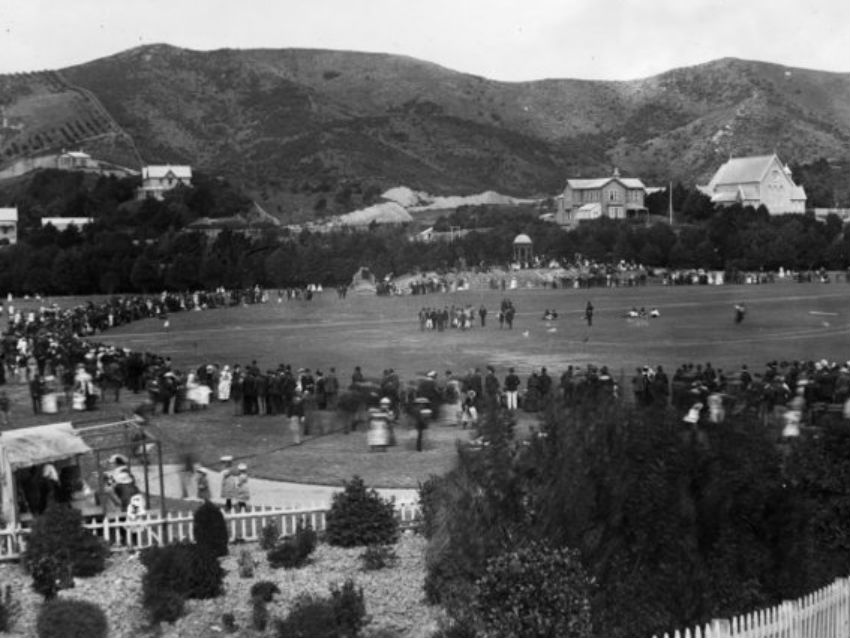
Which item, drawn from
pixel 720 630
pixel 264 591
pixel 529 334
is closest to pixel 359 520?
pixel 264 591

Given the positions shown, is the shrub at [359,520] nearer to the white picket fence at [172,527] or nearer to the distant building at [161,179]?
the white picket fence at [172,527]

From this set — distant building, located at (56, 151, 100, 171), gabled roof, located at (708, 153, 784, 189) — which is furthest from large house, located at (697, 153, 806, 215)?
distant building, located at (56, 151, 100, 171)

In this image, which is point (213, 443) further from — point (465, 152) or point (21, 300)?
point (465, 152)

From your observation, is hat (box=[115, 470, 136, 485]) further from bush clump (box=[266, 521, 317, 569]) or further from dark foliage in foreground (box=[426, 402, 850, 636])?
dark foliage in foreground (box=[426, 402, 850, 636])

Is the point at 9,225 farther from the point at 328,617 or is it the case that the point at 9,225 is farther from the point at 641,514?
the point at 641,514

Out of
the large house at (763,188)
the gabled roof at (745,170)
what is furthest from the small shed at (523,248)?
the gabled roof at (745,170)

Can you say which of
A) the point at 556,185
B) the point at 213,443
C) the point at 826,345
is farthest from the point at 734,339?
the point at 556,185
